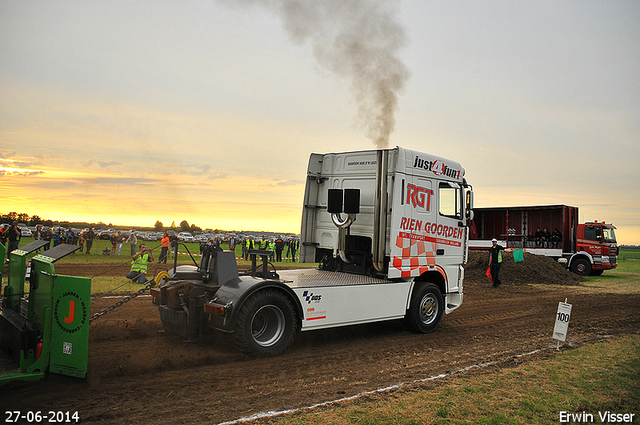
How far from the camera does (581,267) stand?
25.4 m

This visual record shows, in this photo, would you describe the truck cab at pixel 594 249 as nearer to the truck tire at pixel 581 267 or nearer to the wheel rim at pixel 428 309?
the truck tire at pixel 581 267

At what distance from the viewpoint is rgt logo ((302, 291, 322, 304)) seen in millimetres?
7038

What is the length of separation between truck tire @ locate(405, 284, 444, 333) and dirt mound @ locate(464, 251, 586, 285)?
41.6 ft

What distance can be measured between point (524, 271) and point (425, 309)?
50.1ft

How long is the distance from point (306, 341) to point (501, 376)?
3.23 meters

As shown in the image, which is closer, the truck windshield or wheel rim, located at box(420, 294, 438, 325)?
wheel rim, located at box(420, 294, 438, 325)

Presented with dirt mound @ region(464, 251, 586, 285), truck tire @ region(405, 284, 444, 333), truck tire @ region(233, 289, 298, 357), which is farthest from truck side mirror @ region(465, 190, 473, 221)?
dirt mound @ region(464, 251, 586, 285)

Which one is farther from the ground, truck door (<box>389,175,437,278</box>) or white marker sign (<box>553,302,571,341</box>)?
truck door (<box>389,175,437,278</box>)

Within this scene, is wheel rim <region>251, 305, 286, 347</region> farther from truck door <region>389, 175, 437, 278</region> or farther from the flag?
Answer: the flag

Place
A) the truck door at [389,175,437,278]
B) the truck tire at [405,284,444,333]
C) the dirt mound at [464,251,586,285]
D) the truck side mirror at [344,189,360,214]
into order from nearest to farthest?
the truck door at [389,175,437,278]
the truck side mirror at [344,189,360,214]
the truck tire at [405,284,444,333]
the dirt mound at [464,251,586,285]

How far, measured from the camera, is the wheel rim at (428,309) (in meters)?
8.98

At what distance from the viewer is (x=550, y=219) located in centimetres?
2659

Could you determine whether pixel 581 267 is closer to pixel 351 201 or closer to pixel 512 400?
pixel 351 201

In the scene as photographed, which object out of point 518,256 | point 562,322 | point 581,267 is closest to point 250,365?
point 562,322
